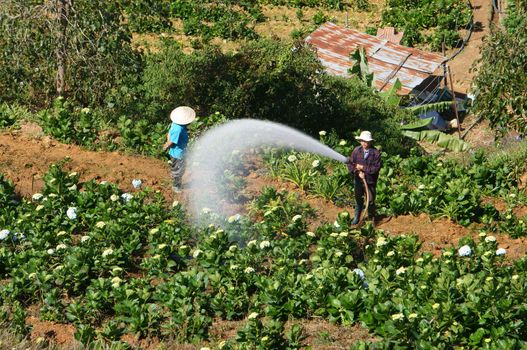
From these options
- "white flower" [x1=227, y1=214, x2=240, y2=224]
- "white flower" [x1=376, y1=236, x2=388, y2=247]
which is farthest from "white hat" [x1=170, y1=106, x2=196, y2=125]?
"white flower" [x1=376, y1=236, x2=388, y2=247]

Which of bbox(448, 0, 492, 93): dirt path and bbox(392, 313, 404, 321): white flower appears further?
bbox(448, 0, 492, 93): dirt path

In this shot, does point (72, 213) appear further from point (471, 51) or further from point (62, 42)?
point (471, 51)

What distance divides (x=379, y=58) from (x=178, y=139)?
11399 millimetres

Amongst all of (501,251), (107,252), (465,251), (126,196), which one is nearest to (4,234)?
(107,252)

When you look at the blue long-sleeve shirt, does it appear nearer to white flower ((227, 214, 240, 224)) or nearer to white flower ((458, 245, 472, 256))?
white flower ((227, 214, 240, 224))

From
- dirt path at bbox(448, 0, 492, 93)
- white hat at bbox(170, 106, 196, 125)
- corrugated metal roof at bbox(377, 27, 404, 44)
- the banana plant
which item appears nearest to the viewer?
white hat at bbox(170, 106, 196, 125)


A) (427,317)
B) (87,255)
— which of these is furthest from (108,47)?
(427,317)

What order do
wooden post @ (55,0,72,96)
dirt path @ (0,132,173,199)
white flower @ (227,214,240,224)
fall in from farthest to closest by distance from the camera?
wooden post @ (55,0,72,96) → dirt path @ (0,132,173,199) → white flower @ (227,214,240,224)

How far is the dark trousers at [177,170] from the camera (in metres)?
12.9

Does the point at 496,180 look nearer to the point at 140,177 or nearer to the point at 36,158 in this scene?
the point at 140,177

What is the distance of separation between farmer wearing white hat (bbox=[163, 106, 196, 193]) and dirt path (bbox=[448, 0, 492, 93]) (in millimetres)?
13077

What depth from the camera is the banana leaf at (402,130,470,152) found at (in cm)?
1953

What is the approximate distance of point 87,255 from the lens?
36.0 feet

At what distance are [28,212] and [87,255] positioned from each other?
1.64 metres
